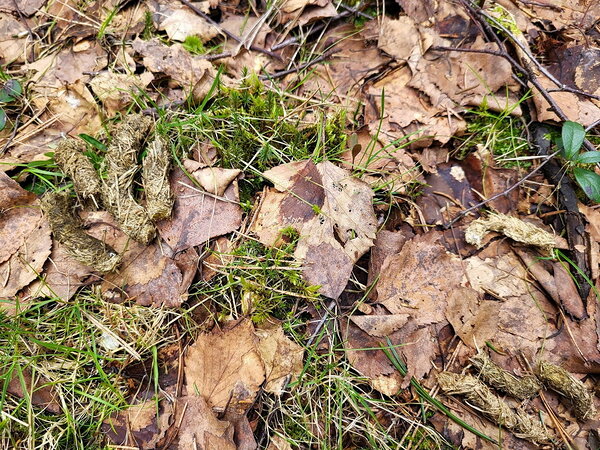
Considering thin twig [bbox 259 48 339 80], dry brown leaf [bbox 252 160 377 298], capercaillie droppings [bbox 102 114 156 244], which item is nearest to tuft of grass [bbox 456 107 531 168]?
dry brown leaf [bbox 252 160 377 298]

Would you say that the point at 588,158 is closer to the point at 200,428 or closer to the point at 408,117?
the point at 408,117

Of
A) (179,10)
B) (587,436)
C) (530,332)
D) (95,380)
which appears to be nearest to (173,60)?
(179,10)

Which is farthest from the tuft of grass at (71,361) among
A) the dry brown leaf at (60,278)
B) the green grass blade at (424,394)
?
the green grass blade at (424,394)

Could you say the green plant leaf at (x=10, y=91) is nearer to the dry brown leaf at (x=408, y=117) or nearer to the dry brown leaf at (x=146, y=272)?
the dry brown leaf at (x=146, y=272)

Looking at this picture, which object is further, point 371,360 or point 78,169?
point 78,169

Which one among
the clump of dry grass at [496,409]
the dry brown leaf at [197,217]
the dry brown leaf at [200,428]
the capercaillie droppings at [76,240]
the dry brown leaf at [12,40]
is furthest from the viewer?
the dry brown leaf at [12,40]

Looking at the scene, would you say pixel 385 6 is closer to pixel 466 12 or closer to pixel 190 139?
pixel 466 12

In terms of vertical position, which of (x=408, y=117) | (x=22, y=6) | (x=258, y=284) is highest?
(x=22, y=6)

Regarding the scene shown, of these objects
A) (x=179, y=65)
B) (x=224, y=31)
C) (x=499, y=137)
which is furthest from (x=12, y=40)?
(x=499, y=137)
